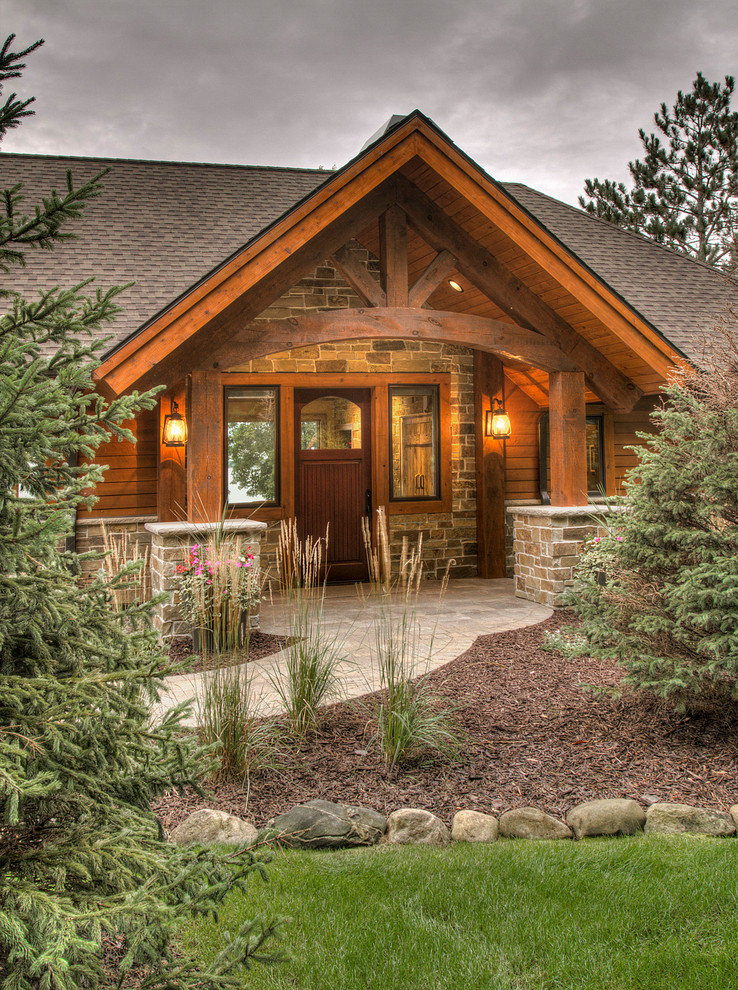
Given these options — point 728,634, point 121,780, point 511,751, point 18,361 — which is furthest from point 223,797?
point 728,634

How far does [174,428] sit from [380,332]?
8.88ft

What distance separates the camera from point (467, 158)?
6.51m

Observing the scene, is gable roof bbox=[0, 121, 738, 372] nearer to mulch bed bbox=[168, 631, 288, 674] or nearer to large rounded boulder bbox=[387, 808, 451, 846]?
mulch bed bbox=[168, 631, 288, 674]

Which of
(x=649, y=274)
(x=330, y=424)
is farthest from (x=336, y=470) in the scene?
(x=649, y=274)

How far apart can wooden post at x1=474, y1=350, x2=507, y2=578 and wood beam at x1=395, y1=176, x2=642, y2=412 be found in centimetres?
193

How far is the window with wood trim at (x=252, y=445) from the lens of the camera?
29.7 ft

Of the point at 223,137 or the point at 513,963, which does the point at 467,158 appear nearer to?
the point at 513,963

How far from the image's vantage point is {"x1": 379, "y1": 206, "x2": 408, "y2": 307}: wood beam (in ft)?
22.4

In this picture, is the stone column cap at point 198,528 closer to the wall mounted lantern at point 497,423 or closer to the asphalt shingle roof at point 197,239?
the asphalt shingle roof at point 197,239

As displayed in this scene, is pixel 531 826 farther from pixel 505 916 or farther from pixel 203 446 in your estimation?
pixel 203 446

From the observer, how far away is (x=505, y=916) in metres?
2.46

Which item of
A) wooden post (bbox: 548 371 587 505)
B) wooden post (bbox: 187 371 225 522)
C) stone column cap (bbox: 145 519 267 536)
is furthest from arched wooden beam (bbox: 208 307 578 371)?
stone column cap (bbox: 145 519 267 536)

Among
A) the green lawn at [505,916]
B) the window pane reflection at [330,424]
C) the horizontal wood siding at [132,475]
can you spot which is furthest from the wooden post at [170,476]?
the green lawn at [505,916]

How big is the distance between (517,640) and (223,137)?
68.9 ft
